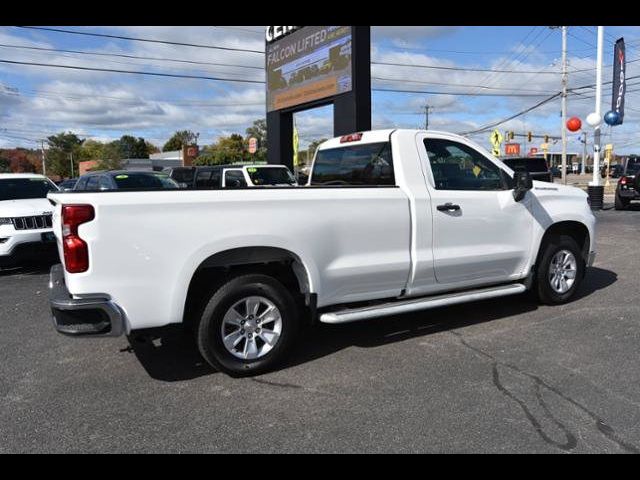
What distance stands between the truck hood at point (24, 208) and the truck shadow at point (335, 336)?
14.2 feet

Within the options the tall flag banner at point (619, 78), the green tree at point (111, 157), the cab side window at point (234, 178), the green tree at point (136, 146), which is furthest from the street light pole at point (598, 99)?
the green tree at point (136, 146)

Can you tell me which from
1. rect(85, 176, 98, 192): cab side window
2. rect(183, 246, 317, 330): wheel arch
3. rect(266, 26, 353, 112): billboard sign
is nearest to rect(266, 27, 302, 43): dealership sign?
rect(266, 26, 353, 112): billboard sign

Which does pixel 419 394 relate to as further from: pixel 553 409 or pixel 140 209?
pixel 140 209

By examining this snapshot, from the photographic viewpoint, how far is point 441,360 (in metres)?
4.54

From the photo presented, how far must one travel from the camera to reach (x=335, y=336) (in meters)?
5.28

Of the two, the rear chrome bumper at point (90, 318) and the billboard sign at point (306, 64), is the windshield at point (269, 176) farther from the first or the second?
the rear chrome bumper at point (90, 318)

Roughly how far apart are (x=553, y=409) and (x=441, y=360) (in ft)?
3.54

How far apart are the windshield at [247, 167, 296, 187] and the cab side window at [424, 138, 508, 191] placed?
358 inches

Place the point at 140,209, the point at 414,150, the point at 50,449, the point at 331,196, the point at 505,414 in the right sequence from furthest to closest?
the point at 414,150 < the point at 331,196 < the point at 140,209 < the point at 505,414 < the point at 50,449

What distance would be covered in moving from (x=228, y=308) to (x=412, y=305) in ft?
5.51

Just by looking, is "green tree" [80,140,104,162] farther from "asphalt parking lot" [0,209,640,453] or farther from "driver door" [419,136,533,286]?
"driver door" [419,136,533,286]

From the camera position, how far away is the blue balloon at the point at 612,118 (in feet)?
70.3

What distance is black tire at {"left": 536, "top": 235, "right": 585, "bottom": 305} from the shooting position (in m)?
5.91
